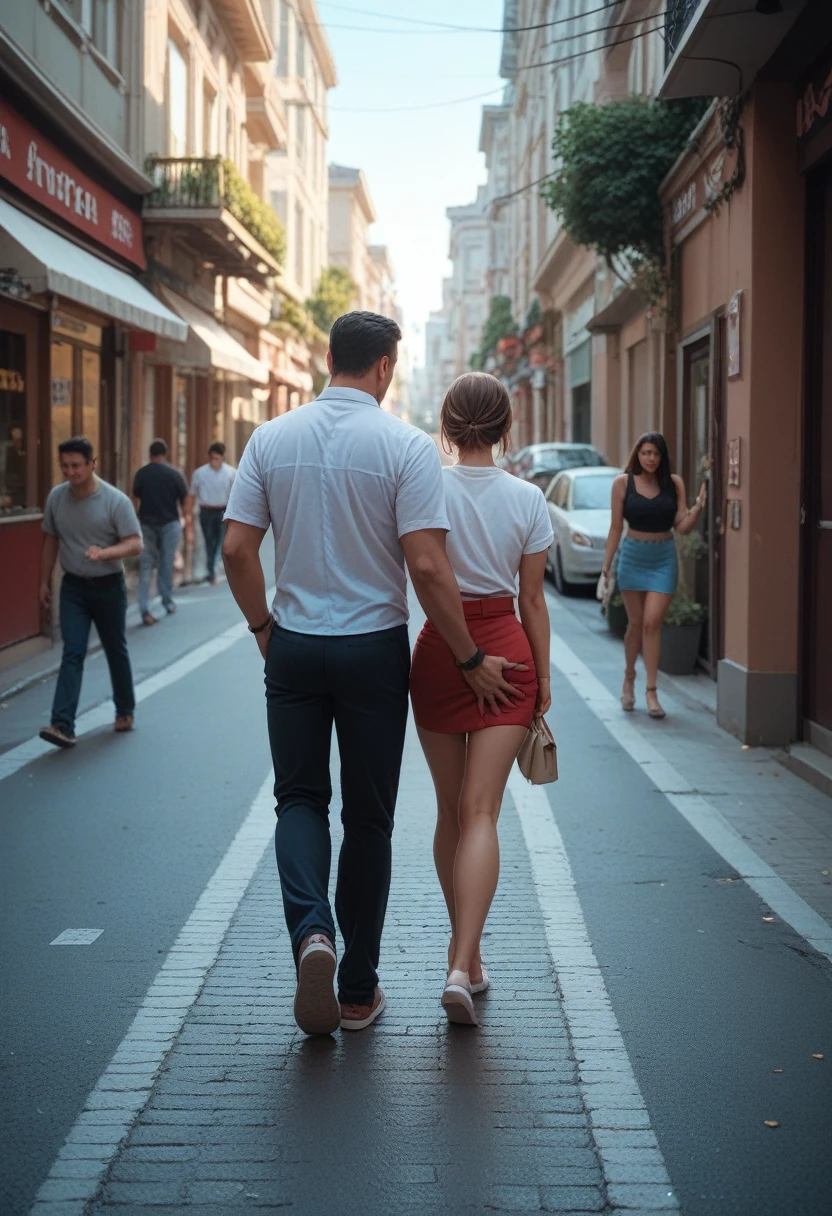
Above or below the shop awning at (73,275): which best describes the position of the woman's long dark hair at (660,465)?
below

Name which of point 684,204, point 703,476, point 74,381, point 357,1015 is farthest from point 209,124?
point 357,1015

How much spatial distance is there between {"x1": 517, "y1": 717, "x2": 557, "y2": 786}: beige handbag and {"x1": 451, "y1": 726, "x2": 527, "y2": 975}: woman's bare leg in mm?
79

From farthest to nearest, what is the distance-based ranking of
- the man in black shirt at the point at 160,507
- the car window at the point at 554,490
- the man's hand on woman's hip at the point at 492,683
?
the car window at the point at 554,490 < the man in black shirt at the point at 160,507 < the man's hand on woman's hip at the point at 492,683

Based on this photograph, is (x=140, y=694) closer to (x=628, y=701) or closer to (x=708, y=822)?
(x=628, y=701)

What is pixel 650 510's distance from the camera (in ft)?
33.3

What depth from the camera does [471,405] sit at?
4.41m

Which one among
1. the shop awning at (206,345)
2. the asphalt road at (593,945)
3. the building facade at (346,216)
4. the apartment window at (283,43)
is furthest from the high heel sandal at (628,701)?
the building facade at (346,216)

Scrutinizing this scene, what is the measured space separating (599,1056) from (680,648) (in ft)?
26.0

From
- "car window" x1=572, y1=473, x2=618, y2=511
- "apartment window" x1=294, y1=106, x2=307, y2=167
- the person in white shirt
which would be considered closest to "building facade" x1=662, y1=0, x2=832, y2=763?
"car window" x1=572, y1=473, x2=618, y2=511

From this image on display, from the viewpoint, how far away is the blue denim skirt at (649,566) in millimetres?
10219

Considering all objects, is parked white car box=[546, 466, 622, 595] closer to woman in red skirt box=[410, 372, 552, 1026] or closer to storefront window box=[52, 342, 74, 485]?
storefront window box=[52, 342, 74, 485]

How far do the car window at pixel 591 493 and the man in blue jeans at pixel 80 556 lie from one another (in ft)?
35.6

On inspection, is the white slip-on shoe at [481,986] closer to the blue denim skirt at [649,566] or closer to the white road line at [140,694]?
the white road line at [140,694]

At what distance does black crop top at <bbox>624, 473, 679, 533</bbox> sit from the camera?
1014 centimetres
